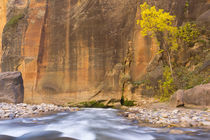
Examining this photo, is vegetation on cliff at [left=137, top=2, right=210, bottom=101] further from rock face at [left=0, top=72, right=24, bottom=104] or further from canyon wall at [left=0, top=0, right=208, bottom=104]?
rock face at [left=0, top=72, right=24, bottom=104]

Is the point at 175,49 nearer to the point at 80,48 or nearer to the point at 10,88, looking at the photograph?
the point at 80,48

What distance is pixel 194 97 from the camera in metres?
6.60

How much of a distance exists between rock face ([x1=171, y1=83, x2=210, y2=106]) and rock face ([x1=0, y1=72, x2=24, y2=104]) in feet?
26.2

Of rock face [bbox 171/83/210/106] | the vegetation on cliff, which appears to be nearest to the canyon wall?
the vegetation on cliff

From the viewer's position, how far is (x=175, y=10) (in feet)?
42.1

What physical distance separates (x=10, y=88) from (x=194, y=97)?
29.2 feet

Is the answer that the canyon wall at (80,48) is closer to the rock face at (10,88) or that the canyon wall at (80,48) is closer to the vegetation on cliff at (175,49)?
the vegetation on cliff at (175,49)

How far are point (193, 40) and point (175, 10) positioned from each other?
3261 mm

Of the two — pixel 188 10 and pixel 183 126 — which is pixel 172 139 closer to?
pixel 183 126

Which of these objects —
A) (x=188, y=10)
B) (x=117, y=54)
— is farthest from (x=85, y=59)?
(x=188, y=10)

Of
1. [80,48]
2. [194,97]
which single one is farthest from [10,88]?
[194,97]

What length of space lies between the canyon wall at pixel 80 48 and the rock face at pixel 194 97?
556 centimetres

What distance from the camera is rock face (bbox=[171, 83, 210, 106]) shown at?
6.19 m

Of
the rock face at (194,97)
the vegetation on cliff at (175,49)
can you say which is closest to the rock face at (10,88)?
the vegetation on cliff at (175,49)
